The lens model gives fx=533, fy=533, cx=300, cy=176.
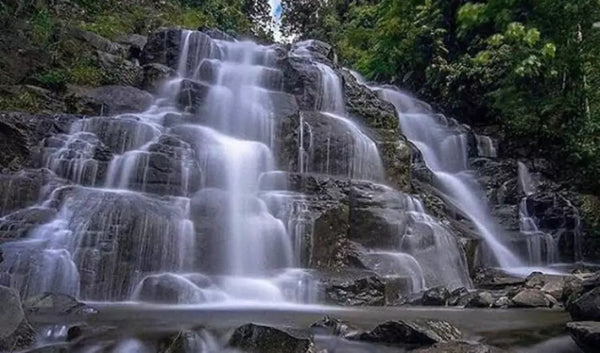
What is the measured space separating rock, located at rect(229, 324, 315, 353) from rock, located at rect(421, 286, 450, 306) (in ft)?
15.0

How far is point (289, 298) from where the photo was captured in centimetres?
952

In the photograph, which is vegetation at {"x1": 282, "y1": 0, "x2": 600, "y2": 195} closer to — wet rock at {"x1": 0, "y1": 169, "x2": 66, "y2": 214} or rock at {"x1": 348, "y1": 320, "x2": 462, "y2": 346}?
rock at {"x1": 348, "y1": 320, "x2": 462, "y2": 346}

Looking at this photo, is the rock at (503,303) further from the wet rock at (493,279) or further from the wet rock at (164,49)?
the wet rock at (164,49)

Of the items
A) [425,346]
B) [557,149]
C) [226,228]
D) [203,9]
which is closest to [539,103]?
[557,149]

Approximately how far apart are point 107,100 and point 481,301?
39.5 feet

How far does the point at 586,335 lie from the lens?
5258mm

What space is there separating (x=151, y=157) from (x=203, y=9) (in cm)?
2074

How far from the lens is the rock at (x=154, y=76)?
17.4m

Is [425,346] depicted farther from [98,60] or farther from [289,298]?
[98,60]

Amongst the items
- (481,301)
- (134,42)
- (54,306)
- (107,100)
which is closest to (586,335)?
(481,301)

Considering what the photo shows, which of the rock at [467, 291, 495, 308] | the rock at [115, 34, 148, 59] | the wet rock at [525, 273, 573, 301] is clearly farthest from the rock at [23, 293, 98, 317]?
the rock at [115, 34, 148, 59]

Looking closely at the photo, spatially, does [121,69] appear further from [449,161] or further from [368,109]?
[449,161]

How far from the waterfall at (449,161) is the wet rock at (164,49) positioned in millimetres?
8867

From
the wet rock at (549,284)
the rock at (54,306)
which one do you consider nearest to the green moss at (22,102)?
the rock at (54,306)
